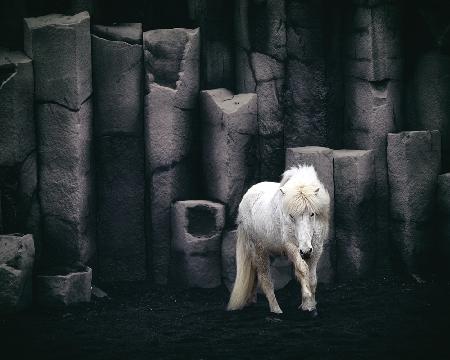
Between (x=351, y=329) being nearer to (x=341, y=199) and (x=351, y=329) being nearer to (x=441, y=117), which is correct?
(x=341, y=199)

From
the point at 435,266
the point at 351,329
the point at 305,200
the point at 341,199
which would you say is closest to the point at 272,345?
the point at 351,329

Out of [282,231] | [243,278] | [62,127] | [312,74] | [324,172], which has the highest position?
[312,74]

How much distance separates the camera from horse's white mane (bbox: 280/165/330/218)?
7.54 metres

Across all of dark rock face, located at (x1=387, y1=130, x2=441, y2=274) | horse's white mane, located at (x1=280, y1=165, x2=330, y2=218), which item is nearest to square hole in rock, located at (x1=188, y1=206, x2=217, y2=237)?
horse's white mane, located at (x1=280, y1=165, x2=330, y2=218)

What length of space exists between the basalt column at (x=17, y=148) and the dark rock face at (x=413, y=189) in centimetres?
431

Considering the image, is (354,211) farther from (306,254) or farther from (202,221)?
(306,254)

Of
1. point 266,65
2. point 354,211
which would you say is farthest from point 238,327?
point 266,65

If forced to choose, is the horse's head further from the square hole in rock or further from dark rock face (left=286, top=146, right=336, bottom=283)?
the square hole in rock

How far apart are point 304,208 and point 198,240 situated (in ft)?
6.75

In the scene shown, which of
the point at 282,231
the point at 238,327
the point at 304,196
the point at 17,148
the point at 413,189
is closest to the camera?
the point at 304,196

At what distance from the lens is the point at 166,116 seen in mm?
Answer: 9367

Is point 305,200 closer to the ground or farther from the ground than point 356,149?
closer to the ground

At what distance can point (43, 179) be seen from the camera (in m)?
Result: 9.06

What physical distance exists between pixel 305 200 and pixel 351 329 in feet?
A: 4.28
